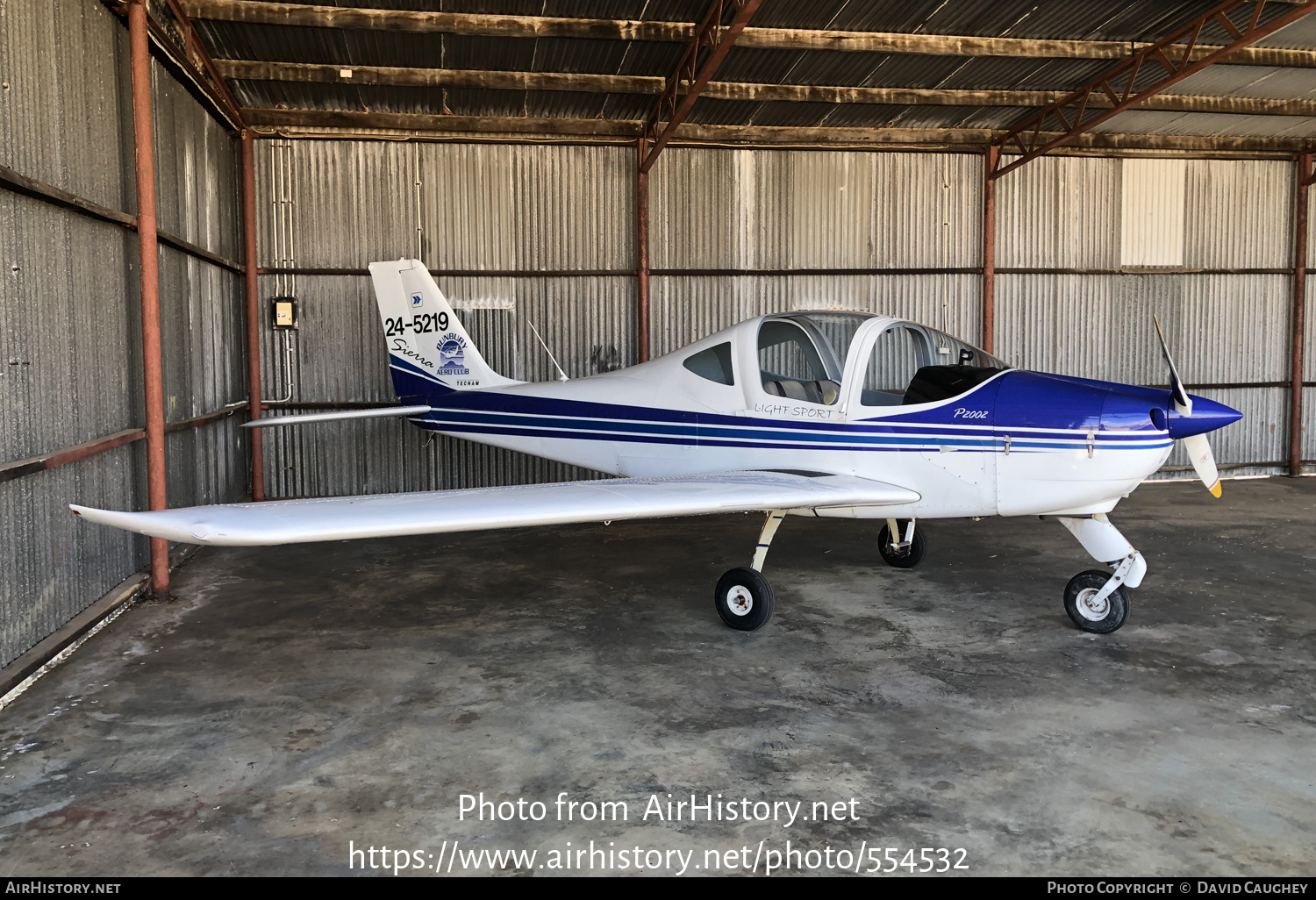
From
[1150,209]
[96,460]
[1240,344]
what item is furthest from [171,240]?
[1240,344]

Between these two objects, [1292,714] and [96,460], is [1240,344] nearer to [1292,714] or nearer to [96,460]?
[1292,714]

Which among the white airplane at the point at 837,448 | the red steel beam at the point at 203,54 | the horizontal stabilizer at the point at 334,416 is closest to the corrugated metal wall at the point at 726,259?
the red steel beam at the point at 203,54

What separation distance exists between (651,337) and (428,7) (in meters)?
5.02

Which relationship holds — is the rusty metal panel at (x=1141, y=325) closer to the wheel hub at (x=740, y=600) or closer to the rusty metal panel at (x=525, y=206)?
the rusty metal panel at (x=525, y=206)

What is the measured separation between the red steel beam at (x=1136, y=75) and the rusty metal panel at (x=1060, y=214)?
1.66ft

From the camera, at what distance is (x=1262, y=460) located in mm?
13688

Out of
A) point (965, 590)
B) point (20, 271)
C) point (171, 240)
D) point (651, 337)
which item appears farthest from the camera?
point (651, 337)

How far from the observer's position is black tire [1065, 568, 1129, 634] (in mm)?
5723

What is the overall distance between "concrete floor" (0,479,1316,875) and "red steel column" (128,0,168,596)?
3.89ft

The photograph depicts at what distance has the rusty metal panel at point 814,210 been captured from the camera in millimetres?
12055

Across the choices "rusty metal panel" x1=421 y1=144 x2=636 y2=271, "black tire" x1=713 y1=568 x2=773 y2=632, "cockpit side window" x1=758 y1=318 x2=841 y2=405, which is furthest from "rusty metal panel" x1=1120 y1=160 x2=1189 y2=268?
"black tire" x1=713 y1=568 x2=773 y2=632

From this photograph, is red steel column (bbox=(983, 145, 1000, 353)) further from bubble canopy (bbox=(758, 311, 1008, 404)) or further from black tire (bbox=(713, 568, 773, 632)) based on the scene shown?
black tire (bbox=(713, 568, 773, 632))

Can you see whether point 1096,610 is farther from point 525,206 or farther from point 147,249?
point 525,206

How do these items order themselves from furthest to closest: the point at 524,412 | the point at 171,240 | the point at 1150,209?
the point at 1150,209, the point at 524,412, the point at 171,240
